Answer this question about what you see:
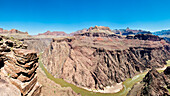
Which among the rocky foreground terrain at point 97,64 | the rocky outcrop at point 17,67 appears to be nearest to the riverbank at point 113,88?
the rocky foreground terrain at point 97,64

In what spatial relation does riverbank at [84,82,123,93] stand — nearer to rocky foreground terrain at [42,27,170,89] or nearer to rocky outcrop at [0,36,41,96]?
rocky foreground terrain at [42,27,170,89]

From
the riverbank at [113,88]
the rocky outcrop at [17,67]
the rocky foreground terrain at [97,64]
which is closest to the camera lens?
the rocky outcrop at [17,67]

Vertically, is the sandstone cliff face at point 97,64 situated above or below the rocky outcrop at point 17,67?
below

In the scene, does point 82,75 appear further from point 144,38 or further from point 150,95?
point 144,38

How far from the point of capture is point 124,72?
59.1 meters

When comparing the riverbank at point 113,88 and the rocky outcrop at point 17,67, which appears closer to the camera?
the rocky outcrop at point 17,67

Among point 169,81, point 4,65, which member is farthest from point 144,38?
point 4,65

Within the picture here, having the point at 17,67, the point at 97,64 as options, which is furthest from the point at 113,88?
the point at 17,67

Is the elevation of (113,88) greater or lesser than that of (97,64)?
lesser

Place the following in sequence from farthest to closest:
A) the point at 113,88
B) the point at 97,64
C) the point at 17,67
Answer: the point at 97,64 < the point at 113,88 < the point at 17,67

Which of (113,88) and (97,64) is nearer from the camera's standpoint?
(113,88)

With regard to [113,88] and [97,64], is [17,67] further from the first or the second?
[97,64]

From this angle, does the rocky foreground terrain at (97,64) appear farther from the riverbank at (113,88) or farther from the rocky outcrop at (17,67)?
the rocky outcrop at (17,67)

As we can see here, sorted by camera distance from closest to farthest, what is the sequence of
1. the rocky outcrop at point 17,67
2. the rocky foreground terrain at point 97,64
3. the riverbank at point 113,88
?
the rocky outcrop at point 17,67 < the riverbank at point 113,88 < the rocky foreground terrain at point 97,64
